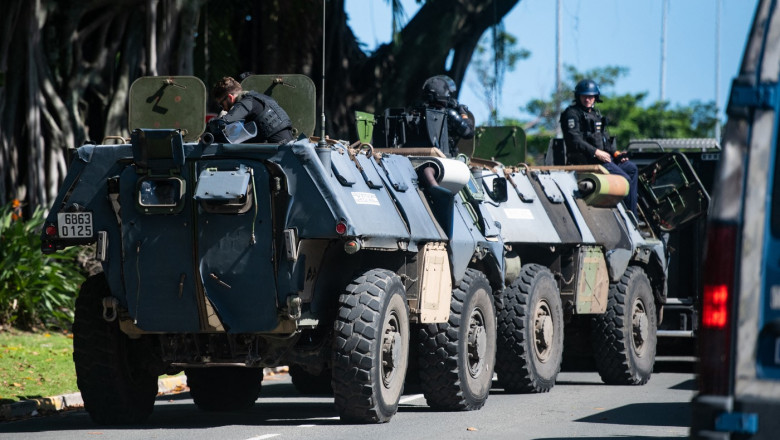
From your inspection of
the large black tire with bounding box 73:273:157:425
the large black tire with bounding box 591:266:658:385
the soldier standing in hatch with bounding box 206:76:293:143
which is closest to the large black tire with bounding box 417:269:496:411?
the soldier standing in hatch with bounding box 206:76:293:143

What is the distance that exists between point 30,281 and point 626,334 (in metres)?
7.31

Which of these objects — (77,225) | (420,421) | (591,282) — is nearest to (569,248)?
(591,282)

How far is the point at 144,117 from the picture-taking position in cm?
1086

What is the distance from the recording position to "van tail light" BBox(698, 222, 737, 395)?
5.19m

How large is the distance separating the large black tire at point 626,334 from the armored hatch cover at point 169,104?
17.8ft

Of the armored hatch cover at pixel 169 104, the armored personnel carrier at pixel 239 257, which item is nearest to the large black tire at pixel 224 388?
the armored personnel carrier at pixel 239 257

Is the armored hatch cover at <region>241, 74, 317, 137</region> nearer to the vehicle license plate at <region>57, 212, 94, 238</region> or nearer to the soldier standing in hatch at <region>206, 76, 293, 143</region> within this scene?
the soldier standing in hatch at <region>206, 76, 293, 143</region>

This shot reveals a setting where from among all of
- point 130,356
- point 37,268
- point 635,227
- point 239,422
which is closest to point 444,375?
point 239,422

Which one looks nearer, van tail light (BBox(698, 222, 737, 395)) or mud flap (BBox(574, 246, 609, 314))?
van tail light (BBox(698, 222, 737, 395))

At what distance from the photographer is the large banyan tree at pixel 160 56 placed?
61.9 ft

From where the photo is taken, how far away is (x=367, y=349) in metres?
9.65

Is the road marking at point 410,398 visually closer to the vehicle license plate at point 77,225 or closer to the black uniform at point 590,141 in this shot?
the vehicle license plate at point 77,225

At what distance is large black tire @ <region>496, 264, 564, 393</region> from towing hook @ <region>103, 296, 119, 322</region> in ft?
12.9

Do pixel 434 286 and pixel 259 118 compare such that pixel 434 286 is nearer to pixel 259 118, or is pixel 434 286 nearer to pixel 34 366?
pixel 259 118
